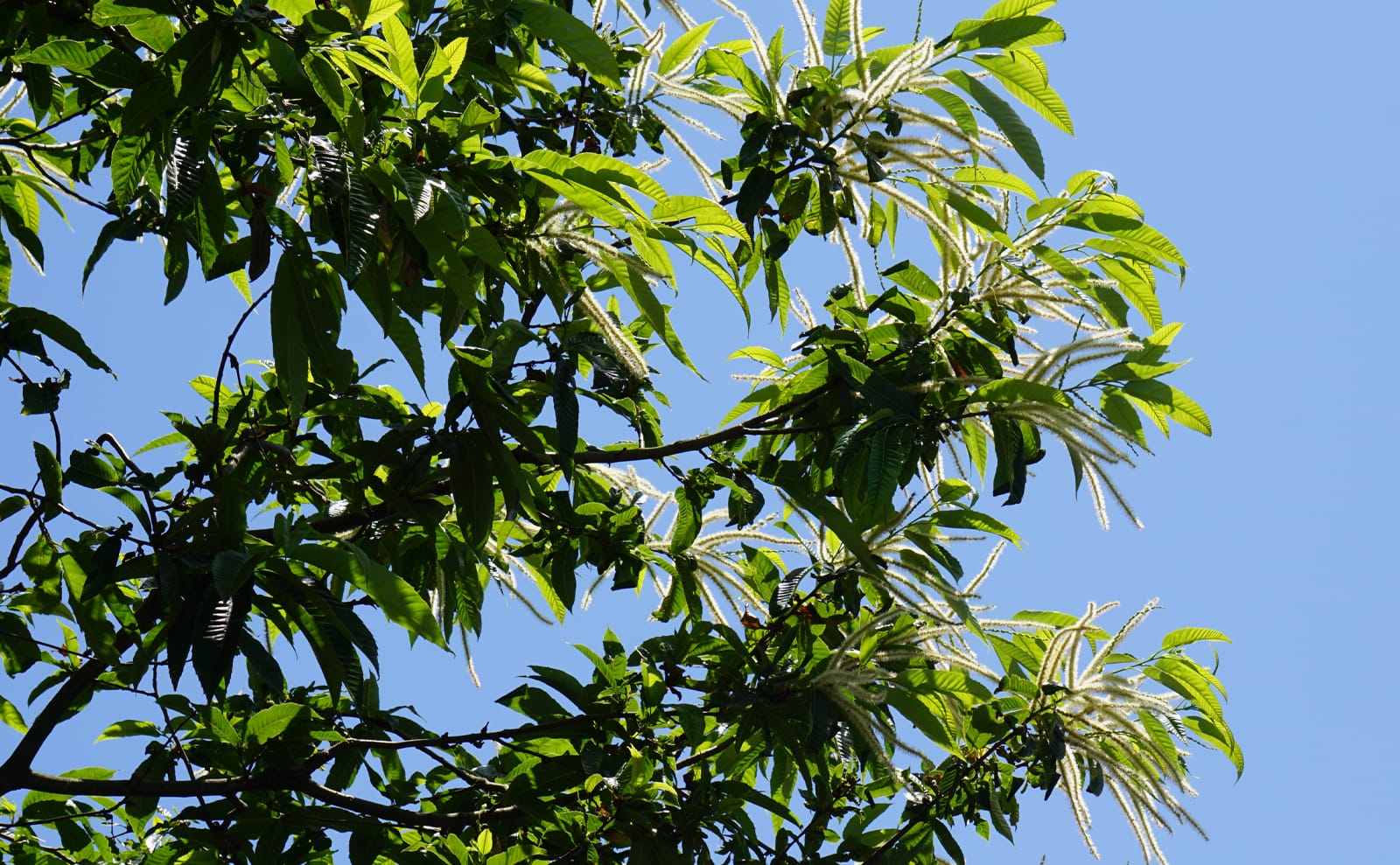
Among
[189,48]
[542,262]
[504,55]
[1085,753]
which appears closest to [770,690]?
[1085,753]

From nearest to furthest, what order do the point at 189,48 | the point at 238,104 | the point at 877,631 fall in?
the point at 189,48 → the point at 238,104 → the point at 877,631

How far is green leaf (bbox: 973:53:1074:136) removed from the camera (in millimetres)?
2229

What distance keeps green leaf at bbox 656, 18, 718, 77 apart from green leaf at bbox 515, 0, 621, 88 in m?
0.63

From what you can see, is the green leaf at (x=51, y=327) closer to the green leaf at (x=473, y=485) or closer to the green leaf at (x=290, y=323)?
the green leaf at (x=290, y=323)

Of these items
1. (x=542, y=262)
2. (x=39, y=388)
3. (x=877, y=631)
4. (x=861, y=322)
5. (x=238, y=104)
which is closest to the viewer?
(x=238, y=104)

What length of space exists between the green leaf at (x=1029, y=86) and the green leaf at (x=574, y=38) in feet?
2.12

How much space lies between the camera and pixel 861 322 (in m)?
2.56

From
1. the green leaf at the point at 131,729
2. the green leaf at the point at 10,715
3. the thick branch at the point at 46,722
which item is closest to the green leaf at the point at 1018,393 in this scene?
the thick branch at the point at 46,722

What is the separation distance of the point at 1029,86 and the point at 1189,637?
1.17 m

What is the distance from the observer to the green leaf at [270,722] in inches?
95.9

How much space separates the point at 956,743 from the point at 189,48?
193cm

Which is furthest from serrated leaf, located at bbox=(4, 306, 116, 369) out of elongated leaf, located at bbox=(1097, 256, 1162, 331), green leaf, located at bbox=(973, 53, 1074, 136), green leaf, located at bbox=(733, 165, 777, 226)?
elongated leaf, located at bbox=(1097, 256, 1162, 331)

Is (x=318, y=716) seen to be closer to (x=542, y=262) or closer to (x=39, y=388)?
(x=39, y=388)

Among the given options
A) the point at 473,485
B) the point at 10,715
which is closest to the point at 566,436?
the point at 473,485
